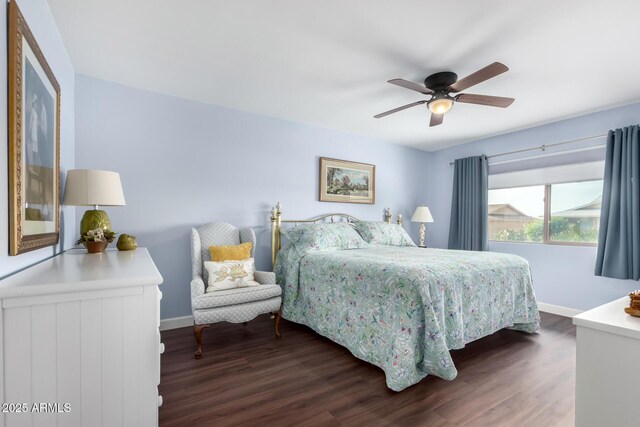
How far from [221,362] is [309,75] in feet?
8.32

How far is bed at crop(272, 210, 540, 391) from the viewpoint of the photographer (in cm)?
202

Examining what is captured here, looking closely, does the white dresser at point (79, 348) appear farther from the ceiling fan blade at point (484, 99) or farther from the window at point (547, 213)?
the window at point (547, 213)

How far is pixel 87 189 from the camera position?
2043 mm

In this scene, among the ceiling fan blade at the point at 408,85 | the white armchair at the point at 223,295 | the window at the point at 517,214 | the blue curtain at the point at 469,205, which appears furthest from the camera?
the blue curtain at the point at 469,205

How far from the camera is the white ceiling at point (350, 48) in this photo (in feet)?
6.17

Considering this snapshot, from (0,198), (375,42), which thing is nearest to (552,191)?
(375,42)

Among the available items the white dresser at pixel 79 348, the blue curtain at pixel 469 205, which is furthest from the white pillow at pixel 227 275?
the blue curtain at pixel 469 205

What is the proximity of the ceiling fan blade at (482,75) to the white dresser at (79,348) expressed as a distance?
235 centimetres

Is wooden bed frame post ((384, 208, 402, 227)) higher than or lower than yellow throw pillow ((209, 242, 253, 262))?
higher

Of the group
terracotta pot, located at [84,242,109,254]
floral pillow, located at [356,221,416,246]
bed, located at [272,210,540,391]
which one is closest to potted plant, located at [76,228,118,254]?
terracotta pot, located at [84,242,109,254]

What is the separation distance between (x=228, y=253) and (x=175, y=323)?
954 mm

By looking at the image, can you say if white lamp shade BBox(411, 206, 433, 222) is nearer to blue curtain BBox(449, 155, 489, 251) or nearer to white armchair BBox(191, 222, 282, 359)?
blue curtain BBox(449, 155, 489, 251)

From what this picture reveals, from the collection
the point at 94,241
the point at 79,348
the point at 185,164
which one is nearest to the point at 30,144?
the point at 94,241

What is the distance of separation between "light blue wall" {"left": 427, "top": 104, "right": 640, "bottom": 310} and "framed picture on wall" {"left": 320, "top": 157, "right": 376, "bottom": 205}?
172 centimetres
